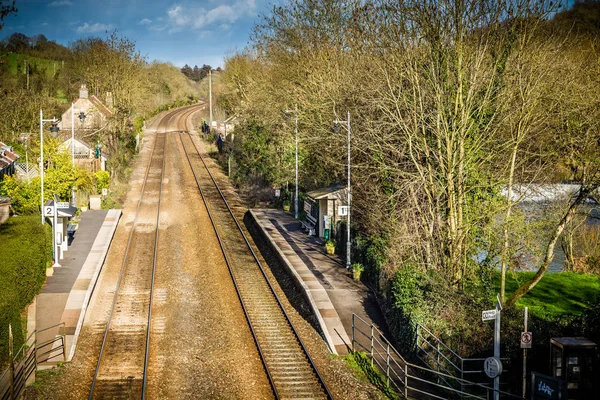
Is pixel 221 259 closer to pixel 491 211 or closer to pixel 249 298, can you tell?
pixel 249 298

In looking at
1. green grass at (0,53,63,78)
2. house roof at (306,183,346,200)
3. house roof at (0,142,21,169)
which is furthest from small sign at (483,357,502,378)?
green grass at (0,53,63,78)

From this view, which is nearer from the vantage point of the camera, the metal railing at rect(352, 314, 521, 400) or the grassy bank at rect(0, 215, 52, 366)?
the metal railing at rect(352, 314, 521, 400)

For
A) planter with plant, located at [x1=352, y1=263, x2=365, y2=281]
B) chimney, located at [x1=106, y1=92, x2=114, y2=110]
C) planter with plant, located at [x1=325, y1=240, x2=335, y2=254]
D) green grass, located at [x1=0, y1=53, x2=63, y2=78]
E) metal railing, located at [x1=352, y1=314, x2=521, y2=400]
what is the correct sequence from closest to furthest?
metal railing, located at [x1=352, y1=314, x2=521, y2=400] < planter with plant, located at [x1=352, y1=263, x2=365, y2=281] < planter with plant, located at [x1=325, y1=240, x2=335, y2=254] < chimney, located at [x1=106, y1=92, x2=114, y2=110] < green grass, located at [x1=0, y1=53, x2=63, y2=78]

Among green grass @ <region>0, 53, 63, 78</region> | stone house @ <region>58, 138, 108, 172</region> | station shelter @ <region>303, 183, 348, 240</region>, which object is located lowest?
station shelter @ <region>303, 183, 348, 240</region>

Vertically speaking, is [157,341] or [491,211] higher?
[491,211]

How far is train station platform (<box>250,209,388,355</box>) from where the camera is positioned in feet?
67.2

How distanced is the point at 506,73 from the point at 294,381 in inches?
518

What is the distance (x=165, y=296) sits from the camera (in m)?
24.2

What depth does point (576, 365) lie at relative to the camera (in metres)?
13.7

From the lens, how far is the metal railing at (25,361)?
14.2m

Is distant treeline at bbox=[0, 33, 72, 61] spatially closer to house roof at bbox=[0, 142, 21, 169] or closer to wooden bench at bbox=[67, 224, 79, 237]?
house roof at bbox=[0, 142, 21, 169]

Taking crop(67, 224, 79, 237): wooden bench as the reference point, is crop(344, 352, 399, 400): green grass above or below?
below

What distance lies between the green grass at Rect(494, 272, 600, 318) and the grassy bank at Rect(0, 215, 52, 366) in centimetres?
1709

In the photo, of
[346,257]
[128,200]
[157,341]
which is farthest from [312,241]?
[128,200]
